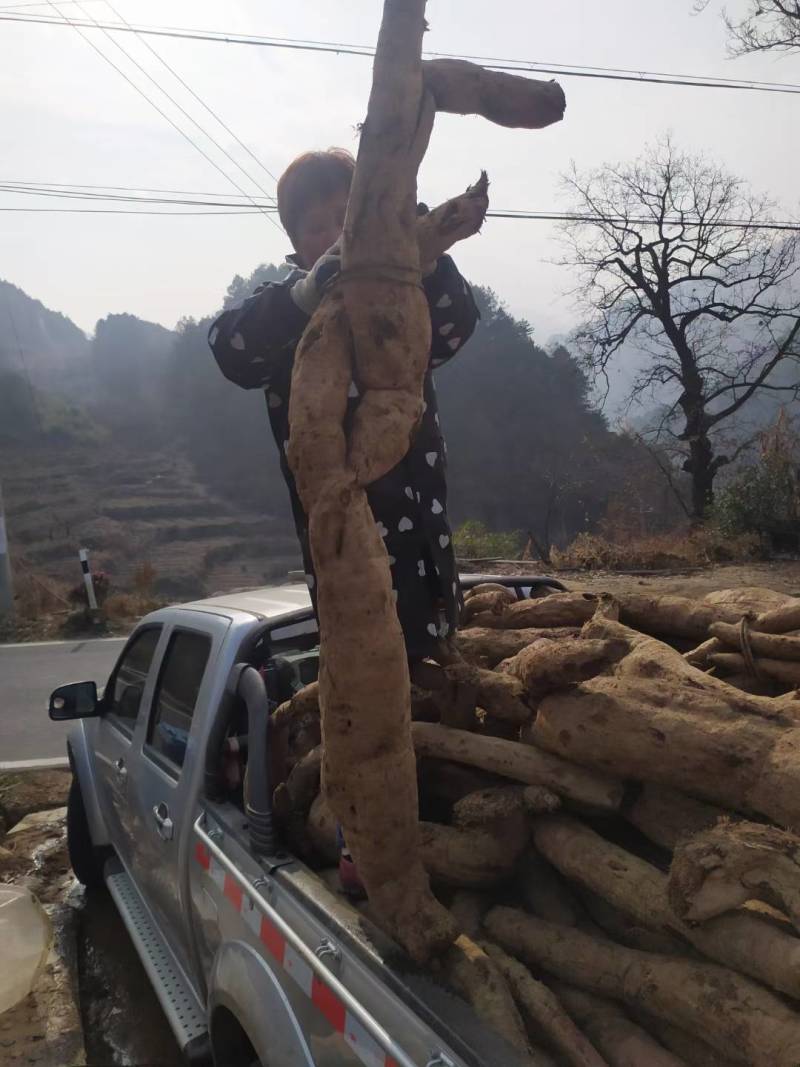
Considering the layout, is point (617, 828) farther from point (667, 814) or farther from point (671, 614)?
point (671, 614)

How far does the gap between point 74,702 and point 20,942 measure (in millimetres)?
1008

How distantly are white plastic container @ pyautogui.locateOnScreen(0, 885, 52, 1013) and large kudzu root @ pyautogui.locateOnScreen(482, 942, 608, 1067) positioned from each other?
8.22 feet

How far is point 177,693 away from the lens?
114 inches

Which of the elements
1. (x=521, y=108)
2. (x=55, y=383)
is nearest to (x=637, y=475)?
(x=521, y=108)

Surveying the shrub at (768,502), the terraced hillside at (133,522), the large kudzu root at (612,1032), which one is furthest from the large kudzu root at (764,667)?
the terraced hillside at (133,522)

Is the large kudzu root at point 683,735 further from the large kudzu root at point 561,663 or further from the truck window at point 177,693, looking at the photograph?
the truck window at point 177,693

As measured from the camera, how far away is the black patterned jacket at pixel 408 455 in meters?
1.94

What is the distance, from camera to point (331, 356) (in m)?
1.71

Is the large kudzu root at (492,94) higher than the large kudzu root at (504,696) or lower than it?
higher

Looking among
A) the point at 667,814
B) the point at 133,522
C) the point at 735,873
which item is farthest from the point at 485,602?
the point at 133,522

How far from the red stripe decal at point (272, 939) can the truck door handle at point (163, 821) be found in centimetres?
82

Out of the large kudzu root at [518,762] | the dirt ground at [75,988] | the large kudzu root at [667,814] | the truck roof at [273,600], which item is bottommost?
the dirt ground at [75,988]

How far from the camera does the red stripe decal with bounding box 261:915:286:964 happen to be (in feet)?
5.80

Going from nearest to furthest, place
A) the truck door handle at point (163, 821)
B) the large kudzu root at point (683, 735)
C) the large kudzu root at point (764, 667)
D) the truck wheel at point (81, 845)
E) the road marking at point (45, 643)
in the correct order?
the large kudzu root at point (683, 735)
the large kudzu root at point (764, 667)
the truck door handle at point (163, 821)
the truck wheel at point (81, 845)
the road marking at point (45, 643)
